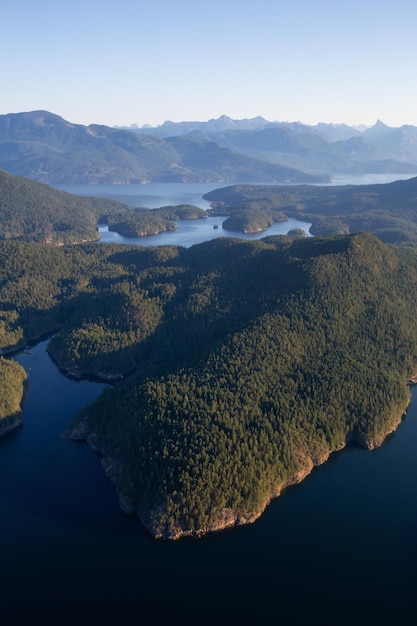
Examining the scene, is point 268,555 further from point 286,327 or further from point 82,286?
point 82,286

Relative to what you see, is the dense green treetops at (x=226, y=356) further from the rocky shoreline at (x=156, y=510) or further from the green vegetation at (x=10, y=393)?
the green vegetation at (x=10, y=393)

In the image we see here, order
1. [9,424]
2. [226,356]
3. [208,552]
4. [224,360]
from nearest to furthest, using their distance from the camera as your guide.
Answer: [208,552], [9,424], [224,360], [226,356]

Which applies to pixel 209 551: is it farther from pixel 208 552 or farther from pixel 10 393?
pixel 10 393

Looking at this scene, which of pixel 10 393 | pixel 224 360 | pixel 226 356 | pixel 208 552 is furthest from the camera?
pixel 226 356

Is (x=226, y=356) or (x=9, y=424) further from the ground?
(x=226, y=356)

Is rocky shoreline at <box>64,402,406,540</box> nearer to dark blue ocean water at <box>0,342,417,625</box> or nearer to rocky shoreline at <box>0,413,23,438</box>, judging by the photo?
dark blue ocean water at <box>0,342,417,625</box>

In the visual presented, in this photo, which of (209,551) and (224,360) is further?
(224,360)

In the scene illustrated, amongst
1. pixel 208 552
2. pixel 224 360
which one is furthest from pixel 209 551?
pixel 224 360
